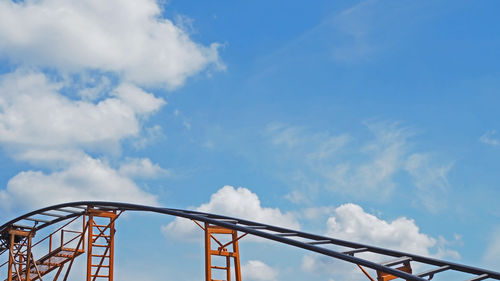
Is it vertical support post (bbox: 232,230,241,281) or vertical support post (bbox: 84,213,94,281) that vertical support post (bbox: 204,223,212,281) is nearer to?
vertical support post (bbox: 232,230,241,281)

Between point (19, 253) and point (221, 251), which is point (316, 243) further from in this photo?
point (19, 253)

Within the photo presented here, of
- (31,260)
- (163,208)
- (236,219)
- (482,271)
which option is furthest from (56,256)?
(482,271)

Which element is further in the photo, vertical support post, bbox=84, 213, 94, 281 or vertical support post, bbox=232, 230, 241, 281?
vertical support post, bbox=84, 213, 94, 281

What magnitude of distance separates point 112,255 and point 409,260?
46.9 feet

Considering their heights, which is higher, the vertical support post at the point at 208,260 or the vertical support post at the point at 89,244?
the vertical support post at the point at 89,244

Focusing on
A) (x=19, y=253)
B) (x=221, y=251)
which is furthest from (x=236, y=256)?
(x=19, y=253)

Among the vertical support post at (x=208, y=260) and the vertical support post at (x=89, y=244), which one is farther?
the vertical support post at (x=89, y=244)

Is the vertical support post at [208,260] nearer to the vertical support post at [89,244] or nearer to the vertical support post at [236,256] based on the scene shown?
the vertical support post at [236,256]

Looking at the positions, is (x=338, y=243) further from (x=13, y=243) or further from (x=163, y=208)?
(x=13, y=243)

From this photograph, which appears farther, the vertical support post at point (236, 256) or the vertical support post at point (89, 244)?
the vertical support post at point (89, 244)

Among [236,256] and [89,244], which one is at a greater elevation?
[89,244]

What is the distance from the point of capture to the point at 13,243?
31.6 meters

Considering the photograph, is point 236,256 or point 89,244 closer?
point 236,256

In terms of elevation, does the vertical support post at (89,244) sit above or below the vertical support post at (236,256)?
above
